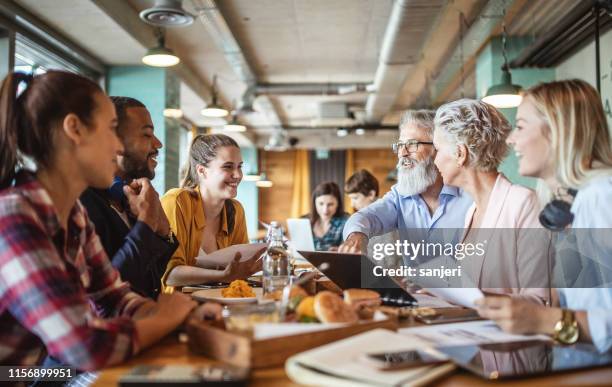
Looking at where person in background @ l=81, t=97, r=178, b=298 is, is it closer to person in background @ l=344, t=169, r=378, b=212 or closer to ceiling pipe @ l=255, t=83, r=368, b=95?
person in background @ l=344, t=169, r=378, b=212

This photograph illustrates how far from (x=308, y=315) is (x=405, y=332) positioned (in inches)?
9.6

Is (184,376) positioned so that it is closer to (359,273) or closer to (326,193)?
(359,273)

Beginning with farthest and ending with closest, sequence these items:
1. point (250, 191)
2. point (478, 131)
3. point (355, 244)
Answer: point (250, 191) < point (355, 244) < point (478, 131)

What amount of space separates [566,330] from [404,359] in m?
0.45

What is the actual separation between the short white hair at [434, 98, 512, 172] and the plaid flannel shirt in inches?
54.4

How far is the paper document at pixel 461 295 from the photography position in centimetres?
133

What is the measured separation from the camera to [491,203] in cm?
188

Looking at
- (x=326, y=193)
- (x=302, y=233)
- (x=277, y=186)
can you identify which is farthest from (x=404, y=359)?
(x=277, y=186)

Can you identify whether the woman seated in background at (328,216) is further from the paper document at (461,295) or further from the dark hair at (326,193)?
the paper document at (461,295)

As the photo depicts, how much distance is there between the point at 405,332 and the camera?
51.6 inches

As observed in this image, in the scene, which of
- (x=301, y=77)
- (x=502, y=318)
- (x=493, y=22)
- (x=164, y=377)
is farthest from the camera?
(x=301, y=77)

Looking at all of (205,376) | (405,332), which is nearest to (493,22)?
(405,332)

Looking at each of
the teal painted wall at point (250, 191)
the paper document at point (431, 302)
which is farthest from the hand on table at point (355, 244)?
the teal painted wall at point (250, 191)

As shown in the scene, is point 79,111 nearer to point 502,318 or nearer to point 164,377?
point 164,377
